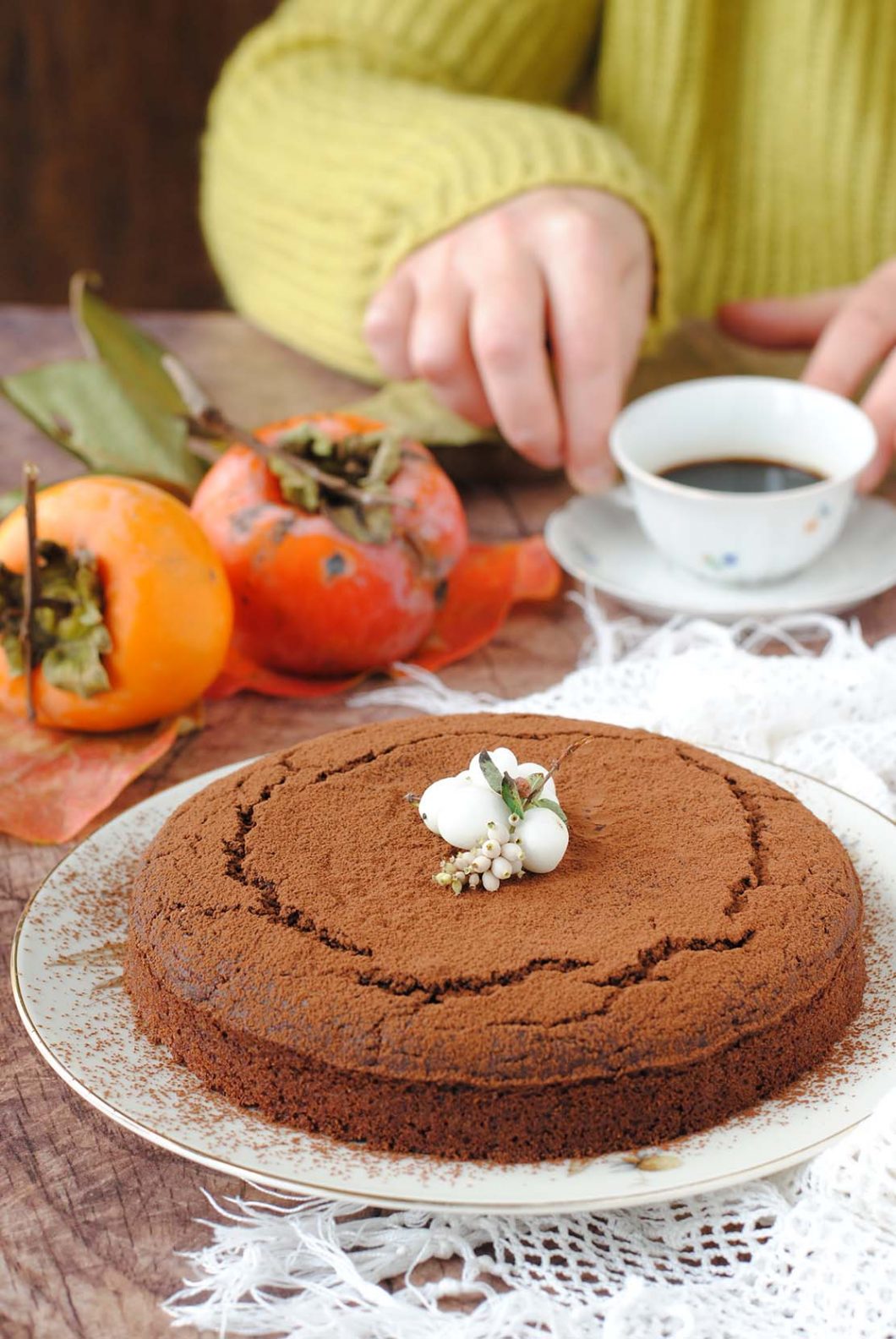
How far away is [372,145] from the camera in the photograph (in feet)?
5.49

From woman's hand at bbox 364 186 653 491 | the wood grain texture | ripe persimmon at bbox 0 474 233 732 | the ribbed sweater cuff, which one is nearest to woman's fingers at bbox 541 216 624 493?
woman's hand at bbox 364 186 653 491

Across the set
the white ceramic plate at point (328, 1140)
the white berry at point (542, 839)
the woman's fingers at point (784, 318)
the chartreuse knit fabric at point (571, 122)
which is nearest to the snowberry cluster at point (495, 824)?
the white berry at point (542, 839)

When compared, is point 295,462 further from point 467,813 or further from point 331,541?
point 467,813

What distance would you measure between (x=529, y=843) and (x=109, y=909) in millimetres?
264

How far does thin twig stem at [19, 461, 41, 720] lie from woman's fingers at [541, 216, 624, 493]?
57 cm

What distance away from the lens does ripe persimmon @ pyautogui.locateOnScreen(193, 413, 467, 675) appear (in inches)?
44.1

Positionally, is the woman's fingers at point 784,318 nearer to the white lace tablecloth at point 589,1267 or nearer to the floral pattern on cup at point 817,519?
the floral pattern on cup at point 817,519

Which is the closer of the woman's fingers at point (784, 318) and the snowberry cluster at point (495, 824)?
the snowberry cluster at point (495, 824)

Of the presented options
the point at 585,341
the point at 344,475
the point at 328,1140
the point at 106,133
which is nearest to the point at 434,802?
the point at 328,1140

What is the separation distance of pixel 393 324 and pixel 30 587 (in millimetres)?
610

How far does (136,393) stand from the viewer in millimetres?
1334

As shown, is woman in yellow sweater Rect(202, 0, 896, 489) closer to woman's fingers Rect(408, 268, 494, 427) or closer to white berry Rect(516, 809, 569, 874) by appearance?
woman's fingers Rect(408, 268, 494, 427)

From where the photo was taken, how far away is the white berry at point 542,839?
0.70 m

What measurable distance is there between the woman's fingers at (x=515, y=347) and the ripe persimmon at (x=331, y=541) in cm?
20
